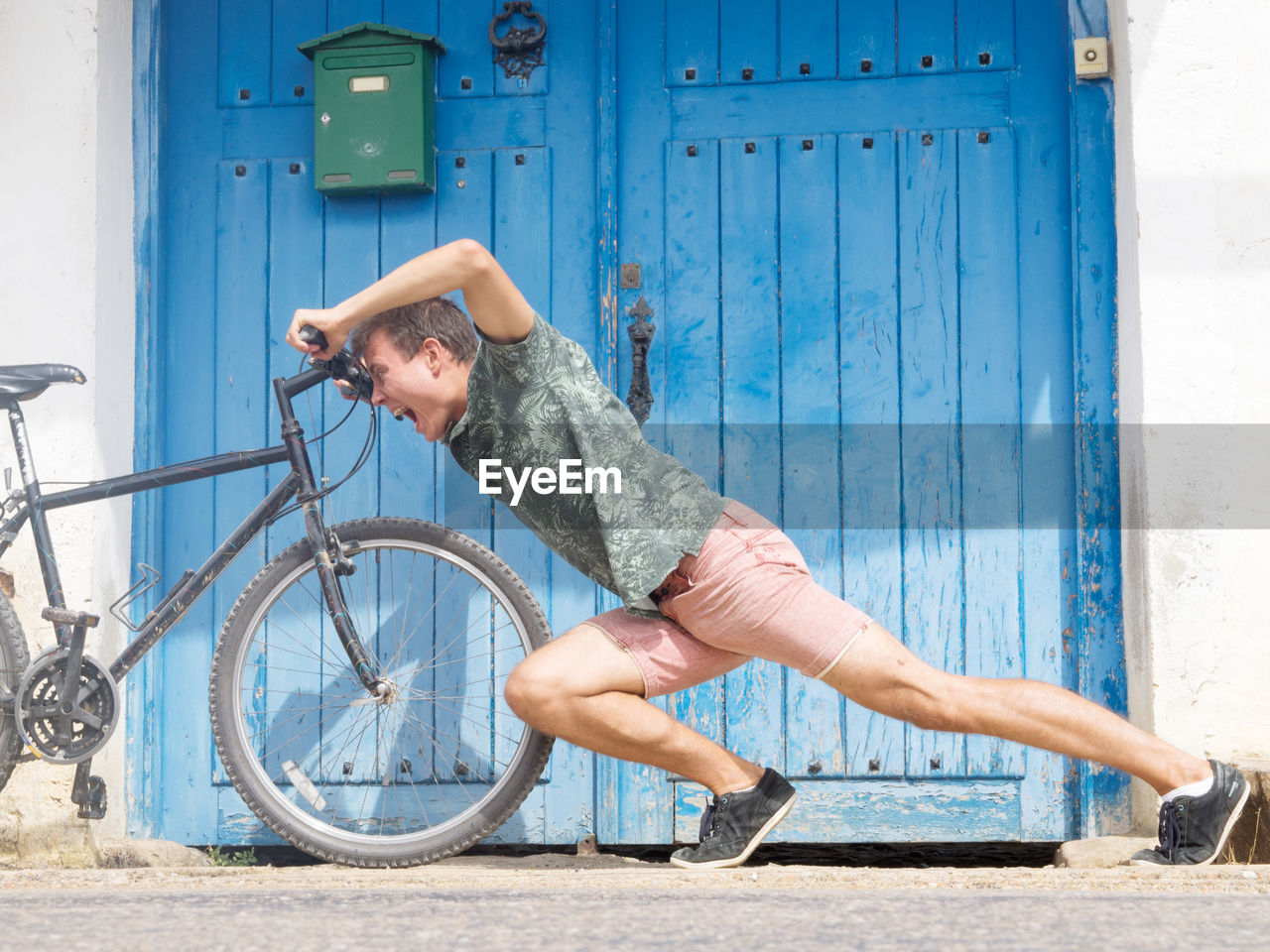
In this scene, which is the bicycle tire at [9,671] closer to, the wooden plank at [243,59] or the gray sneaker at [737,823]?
the gray sneaker at [737,823]

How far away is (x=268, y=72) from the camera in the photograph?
3.62 metres

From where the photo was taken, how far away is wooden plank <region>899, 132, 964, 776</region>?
11.1ft

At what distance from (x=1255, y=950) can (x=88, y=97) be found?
10.9ft

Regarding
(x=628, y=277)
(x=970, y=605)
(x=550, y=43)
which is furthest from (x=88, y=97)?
(x=970, y=605)

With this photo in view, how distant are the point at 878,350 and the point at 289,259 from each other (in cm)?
173

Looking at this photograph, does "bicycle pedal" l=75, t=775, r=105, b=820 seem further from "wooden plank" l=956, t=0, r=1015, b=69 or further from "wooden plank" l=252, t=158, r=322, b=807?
"wooden plank" l=956, t=0, r=1015, b=69

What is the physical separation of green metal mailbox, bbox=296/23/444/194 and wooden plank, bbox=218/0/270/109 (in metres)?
0.19

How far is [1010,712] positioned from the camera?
2.38 metres

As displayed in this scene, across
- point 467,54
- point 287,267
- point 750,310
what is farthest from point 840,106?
point 287,267

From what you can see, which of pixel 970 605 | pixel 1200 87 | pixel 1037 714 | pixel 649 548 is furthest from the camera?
pixel 970 605

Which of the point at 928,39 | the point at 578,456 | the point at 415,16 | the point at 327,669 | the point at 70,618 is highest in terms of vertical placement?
the point at 415,16

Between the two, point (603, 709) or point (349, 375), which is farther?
point (349, 375)

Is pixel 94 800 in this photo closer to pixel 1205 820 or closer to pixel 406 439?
pixel 406 439

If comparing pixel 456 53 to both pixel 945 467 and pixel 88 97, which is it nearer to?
pixel 88 97
